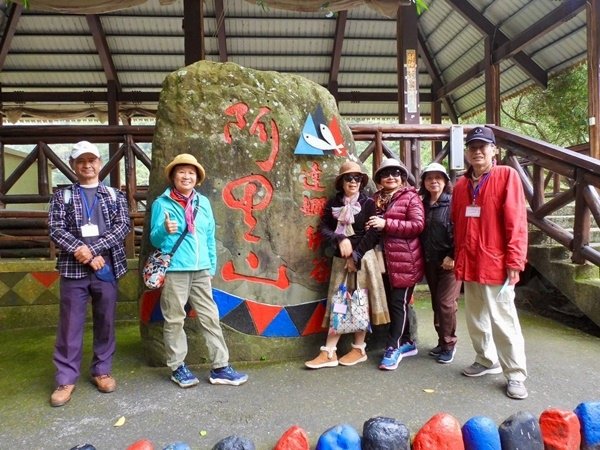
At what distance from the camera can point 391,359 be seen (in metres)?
3.01

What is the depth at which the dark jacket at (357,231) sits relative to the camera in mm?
2988

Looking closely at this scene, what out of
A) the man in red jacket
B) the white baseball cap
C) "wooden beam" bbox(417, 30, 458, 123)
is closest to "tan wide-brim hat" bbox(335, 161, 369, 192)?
the man in red jacket

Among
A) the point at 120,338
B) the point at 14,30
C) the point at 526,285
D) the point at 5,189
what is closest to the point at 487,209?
the point at 526,285

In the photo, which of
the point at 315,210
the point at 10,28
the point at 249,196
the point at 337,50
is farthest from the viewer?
the point at 337,50

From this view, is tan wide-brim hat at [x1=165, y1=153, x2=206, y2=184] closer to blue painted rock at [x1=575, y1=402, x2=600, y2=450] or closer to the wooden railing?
the wooden railing

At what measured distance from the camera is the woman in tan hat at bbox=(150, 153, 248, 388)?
2.68 meters

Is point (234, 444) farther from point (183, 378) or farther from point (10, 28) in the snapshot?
point (10, 28)

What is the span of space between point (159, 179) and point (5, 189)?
7.44ft

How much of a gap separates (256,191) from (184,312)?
100 centimetres

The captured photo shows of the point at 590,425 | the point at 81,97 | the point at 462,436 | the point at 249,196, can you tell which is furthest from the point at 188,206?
the point at 81,97

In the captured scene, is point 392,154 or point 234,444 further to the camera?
point 392,154

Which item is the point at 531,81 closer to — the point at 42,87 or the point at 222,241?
the point at 222,241

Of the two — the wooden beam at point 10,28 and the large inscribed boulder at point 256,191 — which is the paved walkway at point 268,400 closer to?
the large inscribed boulder at point 256,191

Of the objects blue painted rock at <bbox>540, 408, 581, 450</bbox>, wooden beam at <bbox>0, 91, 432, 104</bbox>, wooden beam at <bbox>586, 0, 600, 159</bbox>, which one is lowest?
blue painted rock at <bbox>540, 408, 581, 450</bbox>
